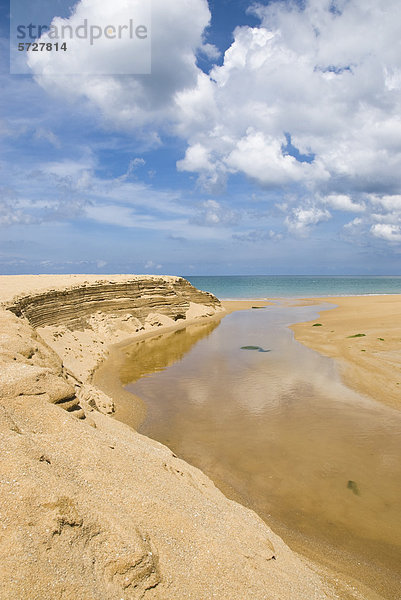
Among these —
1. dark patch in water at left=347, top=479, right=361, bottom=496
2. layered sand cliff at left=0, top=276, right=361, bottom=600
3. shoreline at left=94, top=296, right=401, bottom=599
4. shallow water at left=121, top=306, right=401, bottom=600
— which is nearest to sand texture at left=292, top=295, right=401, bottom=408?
shallow water at left=121, top=306, right=401, bottom=600

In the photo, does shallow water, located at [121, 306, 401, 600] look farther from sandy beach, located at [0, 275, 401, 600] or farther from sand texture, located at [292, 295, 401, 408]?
sandy beach, located at [0, 275, 401, 600]

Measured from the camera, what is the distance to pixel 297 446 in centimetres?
906

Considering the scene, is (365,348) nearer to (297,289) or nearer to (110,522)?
(110,522)

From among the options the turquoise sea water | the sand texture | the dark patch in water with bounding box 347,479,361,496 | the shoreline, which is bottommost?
the dark patch in water with bounding box 347,479,361,496

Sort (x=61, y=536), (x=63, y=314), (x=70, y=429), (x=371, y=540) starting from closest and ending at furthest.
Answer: (x=61, y=536) → (x=70, y=429) → (x=371, y=540) → (x=63, y=314)

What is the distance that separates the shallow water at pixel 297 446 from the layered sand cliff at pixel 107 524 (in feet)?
4.29

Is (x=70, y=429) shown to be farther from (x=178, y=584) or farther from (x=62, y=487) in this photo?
(x=178, y=584)

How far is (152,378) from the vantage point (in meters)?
15.5

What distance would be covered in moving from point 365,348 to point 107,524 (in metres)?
18.4

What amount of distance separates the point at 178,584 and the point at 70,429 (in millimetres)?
2285

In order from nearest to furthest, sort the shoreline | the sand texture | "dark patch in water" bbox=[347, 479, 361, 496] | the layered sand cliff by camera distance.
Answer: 1. the layered sand cliff
2. the shoreline
3. "dark patch in water" bbox=[347, 479, 361, 496]
4. the sand texture

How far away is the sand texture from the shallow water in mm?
832

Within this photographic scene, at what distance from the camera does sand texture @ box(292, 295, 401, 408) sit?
13.2 m

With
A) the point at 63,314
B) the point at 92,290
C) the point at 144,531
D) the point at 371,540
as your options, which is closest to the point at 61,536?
the point at 144,531
